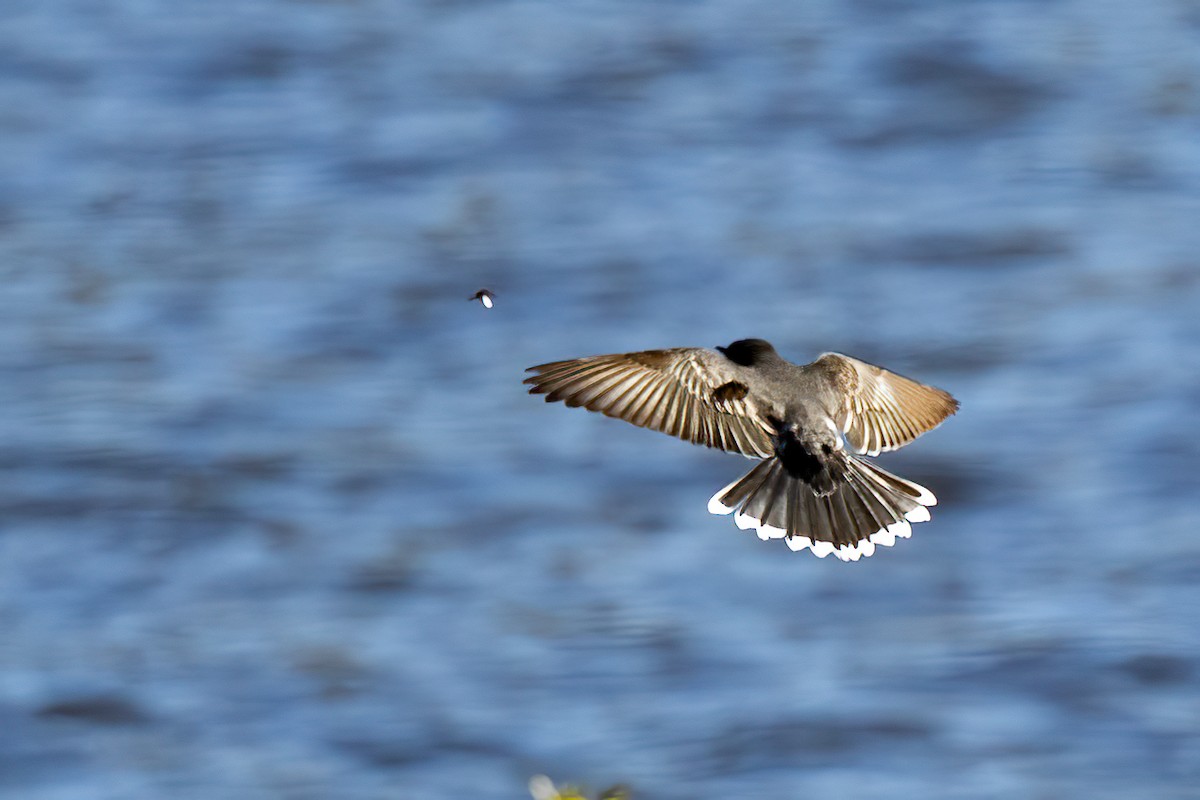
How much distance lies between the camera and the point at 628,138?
31.1ft

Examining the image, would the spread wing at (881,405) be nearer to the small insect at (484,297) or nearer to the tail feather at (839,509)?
the tail feather at (839,509)

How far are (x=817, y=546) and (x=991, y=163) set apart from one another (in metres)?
4.65

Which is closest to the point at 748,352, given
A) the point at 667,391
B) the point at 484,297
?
the point at 667,391

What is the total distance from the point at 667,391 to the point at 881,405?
740mm

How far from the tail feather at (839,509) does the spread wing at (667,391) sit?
279mm

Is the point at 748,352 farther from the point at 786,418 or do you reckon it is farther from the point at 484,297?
the point at 484,297

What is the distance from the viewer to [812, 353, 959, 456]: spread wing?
5.17 meters

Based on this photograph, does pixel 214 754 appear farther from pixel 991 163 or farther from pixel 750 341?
pixel 991 163

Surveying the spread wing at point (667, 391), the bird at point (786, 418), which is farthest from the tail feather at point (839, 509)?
the spread wing at point (667, 391)

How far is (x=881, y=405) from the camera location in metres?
5.24

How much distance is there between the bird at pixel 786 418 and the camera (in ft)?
15.5

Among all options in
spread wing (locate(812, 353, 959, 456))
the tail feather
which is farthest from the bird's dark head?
the tail feather

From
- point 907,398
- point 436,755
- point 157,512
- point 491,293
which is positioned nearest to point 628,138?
point 491,293

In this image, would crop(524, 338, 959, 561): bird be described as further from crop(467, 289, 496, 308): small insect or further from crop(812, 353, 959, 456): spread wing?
crop(467, 289, 496, 308): small insect
